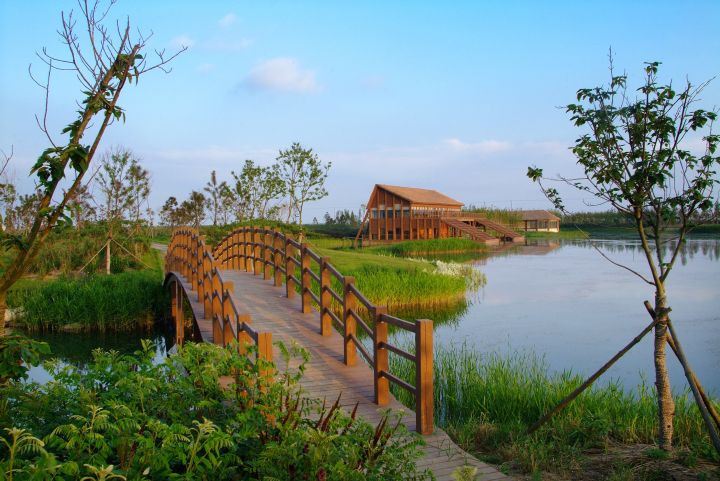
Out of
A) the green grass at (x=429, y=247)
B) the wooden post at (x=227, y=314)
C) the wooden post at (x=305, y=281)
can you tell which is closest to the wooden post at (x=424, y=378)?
the wooden post at (x=227, y=314)

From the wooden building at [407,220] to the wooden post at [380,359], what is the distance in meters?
35.3

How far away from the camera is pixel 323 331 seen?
7.63m

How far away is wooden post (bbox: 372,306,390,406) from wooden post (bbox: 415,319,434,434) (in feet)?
2.34

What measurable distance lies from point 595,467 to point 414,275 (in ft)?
42.3

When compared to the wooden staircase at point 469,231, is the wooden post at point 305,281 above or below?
below

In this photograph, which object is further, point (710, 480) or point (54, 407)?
point (710, 480)

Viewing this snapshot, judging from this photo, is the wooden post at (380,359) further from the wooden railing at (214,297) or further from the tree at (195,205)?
the tree at (195,205)

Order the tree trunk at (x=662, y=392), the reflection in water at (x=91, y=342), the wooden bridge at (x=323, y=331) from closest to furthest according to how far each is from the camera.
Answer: the tree trunk at (x=662, y=392) < the wooden bridge at (x=323, y=331) < the reflection in water at (x=91, y=342)

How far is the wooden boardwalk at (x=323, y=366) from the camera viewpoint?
417cm

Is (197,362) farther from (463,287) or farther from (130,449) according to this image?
(463,287)

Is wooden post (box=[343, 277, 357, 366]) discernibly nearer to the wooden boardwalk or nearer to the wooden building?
the wooden boardwalk

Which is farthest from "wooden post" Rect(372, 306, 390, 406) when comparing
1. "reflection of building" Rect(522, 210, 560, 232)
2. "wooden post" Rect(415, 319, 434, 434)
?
"reflection of building" Rect(522, 210, 560, 232)

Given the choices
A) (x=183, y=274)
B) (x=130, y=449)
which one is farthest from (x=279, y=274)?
(x=130, y=449)

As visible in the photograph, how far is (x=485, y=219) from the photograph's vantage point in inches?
2025
